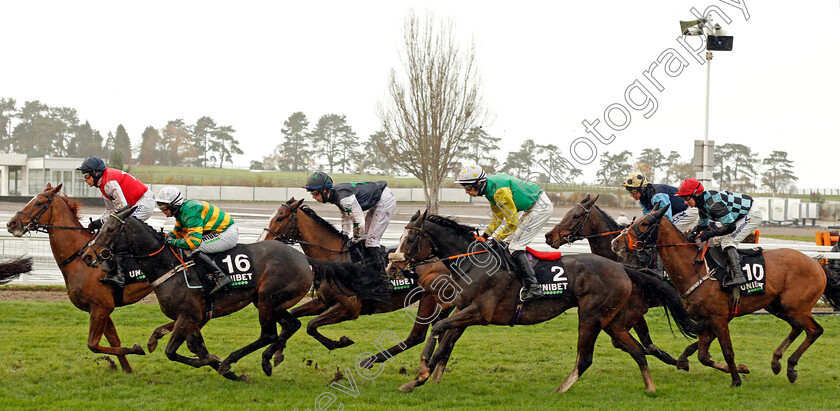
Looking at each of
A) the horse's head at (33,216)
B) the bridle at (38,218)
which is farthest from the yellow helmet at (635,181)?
the horse's head at (33,216)

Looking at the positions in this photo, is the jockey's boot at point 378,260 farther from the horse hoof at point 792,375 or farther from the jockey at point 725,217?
the horse hoof at point 792,375

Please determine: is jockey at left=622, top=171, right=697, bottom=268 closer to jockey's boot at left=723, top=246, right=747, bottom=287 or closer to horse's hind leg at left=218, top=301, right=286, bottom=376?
jockey's boot at left=723, top=246, right=747, bottom=287

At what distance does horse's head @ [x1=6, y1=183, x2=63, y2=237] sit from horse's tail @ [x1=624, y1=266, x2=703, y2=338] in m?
5.41

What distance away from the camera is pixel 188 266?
6.39 metres

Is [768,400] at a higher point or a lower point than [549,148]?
lower

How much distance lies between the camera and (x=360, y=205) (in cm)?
768

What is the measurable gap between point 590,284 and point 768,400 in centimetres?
171

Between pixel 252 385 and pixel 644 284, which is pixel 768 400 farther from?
pixel 252 385

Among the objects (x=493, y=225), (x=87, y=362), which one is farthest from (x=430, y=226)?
(x=87, y=362)

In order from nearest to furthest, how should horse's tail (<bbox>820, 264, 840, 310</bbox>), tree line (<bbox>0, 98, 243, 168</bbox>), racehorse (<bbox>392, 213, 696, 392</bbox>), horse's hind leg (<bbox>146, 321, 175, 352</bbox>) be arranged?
1. racehorse (<bbox>392, 213, 696, 392</bbox>)
2. horse's hind leg (<bbox>146, 321, 175, 352</bbox>)
3. horse's tail (<bbox>820, 264, 840, 310</bbox>)
4. tree line (<bbox>0, 98, 243, 168</bbox>)

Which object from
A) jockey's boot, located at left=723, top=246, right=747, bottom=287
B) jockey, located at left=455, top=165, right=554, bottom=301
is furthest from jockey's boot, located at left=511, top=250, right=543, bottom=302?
jockey's boot, located at left=723, top=246, right=747, bottom=287

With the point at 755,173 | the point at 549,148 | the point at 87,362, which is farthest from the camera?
the point at 755,173

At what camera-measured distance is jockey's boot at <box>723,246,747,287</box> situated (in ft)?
22.9

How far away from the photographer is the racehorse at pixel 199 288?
6.19 m
